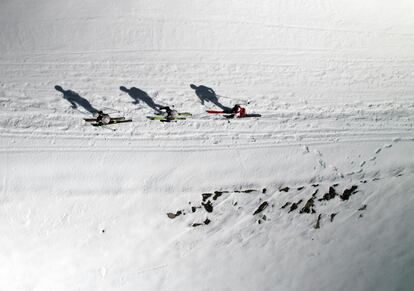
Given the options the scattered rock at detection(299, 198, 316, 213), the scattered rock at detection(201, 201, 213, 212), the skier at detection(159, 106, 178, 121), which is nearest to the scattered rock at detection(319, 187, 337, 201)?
the scattered rock at detection(299, 198, 316, 213)

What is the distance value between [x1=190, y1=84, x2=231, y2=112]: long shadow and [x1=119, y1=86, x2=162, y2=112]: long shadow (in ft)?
3.25

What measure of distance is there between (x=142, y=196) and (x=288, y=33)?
5337mm

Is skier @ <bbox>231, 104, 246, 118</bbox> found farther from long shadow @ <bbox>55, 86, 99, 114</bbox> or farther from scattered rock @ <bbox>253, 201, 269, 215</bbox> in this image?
long shadow @ <bbox>55, 86, 99, 114</bbox>

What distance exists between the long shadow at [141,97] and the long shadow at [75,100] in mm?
880

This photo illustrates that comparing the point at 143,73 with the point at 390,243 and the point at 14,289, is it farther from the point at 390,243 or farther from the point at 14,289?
the point at 390,243

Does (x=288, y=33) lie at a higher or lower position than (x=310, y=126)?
higher

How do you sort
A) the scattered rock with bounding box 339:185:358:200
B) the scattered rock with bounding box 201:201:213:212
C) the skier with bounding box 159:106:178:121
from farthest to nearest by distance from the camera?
1. the scattered rock with bounding box 339:185:358:200
2. the scattered rock with bounding box 201:201:213:212
3. the skier with bounding box 159:106:178:121

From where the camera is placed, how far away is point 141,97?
8.57 m

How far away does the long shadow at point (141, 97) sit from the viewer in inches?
A: 337

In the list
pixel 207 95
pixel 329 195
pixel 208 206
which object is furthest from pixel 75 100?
pixel 329 195

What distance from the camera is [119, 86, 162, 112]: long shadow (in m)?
8.55

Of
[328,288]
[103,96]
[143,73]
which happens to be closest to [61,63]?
[103,96]

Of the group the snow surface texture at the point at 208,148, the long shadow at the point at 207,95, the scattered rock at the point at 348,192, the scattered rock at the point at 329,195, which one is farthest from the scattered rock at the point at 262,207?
the long shadow at the point at 207,95

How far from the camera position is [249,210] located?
8656 mm
